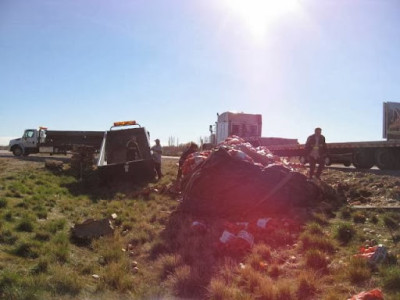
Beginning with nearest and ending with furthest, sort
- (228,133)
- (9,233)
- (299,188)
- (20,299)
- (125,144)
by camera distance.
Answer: (20,299) → (9,233) → (299,188) → (125,144) → (228,133)

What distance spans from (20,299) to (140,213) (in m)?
5.60

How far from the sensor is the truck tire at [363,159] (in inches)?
688

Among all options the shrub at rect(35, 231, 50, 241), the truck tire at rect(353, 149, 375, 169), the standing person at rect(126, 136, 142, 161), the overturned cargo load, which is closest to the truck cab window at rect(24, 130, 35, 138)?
the overturned cargo load

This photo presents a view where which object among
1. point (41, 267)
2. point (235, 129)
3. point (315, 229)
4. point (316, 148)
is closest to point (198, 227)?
point (315, 229)

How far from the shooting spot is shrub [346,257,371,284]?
499 centimetres

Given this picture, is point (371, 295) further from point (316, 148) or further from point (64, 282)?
point (316, 148)

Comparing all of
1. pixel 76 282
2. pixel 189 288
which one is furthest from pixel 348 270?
pixel 76 282

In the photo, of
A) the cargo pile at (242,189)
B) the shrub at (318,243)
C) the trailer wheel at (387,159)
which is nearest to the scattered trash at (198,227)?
the cargo pile at (242,189)

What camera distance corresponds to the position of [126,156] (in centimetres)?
1839

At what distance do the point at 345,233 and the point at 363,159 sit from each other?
470 inches

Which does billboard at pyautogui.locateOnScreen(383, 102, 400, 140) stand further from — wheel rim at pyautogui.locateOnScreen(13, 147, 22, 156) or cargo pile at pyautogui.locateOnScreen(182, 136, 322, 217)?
wheel rim at pyautogui.locateOnScreen(13, 147, 22, 156)

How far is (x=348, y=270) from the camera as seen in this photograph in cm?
518

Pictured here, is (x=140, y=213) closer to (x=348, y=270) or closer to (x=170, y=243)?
(x=170, y=243)

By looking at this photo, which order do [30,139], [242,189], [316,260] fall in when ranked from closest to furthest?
[316,260] → [242,189] → [30,139]
